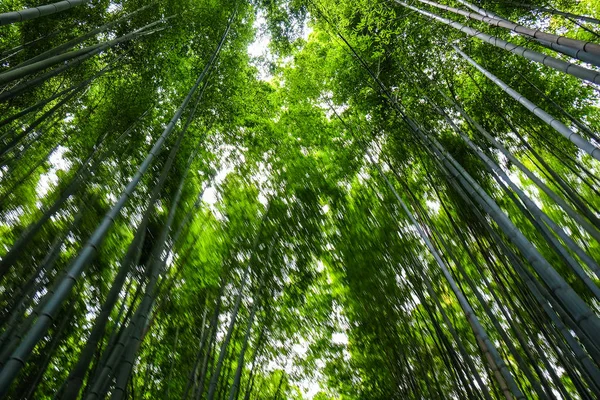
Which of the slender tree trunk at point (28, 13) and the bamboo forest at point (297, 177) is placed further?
the bamboo forest at point (297, 177)

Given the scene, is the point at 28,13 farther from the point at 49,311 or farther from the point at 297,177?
the point at 297,177

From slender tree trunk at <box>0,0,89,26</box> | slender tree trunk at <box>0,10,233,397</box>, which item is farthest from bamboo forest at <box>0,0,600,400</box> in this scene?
slender tree trunk at <box>0,10,233,397</box>

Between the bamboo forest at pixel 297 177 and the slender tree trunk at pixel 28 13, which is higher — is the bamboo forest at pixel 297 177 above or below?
above

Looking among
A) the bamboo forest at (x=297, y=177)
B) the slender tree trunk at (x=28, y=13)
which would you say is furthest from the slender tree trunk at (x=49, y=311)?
the bamboo forest at (x=297, y=177)

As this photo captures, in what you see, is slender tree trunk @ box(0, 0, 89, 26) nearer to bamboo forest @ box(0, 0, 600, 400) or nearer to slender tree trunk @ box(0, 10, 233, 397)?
slender tree trunk @ box(0, 10, 233, 397)

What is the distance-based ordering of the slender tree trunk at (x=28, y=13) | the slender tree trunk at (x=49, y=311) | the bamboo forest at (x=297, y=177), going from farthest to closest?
the bamboo forest at (x=297, y=177), the slender tree trunk at (x=28, y=13), the slender tree trunk at (x=49, y=311)

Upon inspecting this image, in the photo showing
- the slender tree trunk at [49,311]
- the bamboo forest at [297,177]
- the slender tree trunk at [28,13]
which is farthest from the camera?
the bamboo forest at [297,177]

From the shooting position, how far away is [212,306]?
4102mm

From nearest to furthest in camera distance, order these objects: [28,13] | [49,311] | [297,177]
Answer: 1. [49,311]
2. [28,13]
3. [297,177]

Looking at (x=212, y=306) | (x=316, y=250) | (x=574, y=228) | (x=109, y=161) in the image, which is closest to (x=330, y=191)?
(x=316, y=250)

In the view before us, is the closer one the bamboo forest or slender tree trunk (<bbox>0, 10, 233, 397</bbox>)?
slender tree trunk (<bbox>0, 10, 233, 397</bbox>)

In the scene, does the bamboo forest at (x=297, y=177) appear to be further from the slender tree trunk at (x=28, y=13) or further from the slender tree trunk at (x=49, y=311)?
the slender tree trunk at (x=49, y=311)

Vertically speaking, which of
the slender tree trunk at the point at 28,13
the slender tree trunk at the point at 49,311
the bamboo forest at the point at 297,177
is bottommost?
the slender tree trunk at the point at 49,311

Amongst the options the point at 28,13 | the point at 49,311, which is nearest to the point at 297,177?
the point at 28,13
